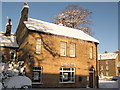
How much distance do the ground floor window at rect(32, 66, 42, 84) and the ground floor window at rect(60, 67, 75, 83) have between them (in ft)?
9.14

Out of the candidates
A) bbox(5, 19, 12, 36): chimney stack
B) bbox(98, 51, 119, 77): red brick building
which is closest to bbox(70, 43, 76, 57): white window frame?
bbox(5, 19, 12, 36): chimney stack

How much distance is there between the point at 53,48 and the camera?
2080 centimetres

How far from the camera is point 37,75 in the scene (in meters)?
19.4

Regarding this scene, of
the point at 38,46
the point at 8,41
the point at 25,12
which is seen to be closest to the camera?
the point at 38,46

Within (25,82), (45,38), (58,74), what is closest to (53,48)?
(45,38)

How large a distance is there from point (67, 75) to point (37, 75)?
3.95m

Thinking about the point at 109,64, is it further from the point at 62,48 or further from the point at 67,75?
the point at 62,48

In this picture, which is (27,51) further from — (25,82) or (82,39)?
(82,39)

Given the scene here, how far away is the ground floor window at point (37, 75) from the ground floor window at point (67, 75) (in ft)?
9.14

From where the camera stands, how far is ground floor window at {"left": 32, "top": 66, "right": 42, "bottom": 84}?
19203mm

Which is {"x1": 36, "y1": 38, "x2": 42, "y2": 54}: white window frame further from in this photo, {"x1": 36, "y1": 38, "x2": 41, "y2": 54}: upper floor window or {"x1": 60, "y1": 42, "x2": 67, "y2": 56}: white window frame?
{"x1": 60, "y1": 42, "x2": 67, "y2": 56}: white window frame

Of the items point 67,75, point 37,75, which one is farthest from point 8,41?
point 67,75

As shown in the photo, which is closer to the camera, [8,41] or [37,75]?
[37,75]

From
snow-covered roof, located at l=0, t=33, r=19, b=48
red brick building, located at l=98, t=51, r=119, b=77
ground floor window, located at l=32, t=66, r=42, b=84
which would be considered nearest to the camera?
ground floor window, located at l=32, t=66, r=42, b=84
